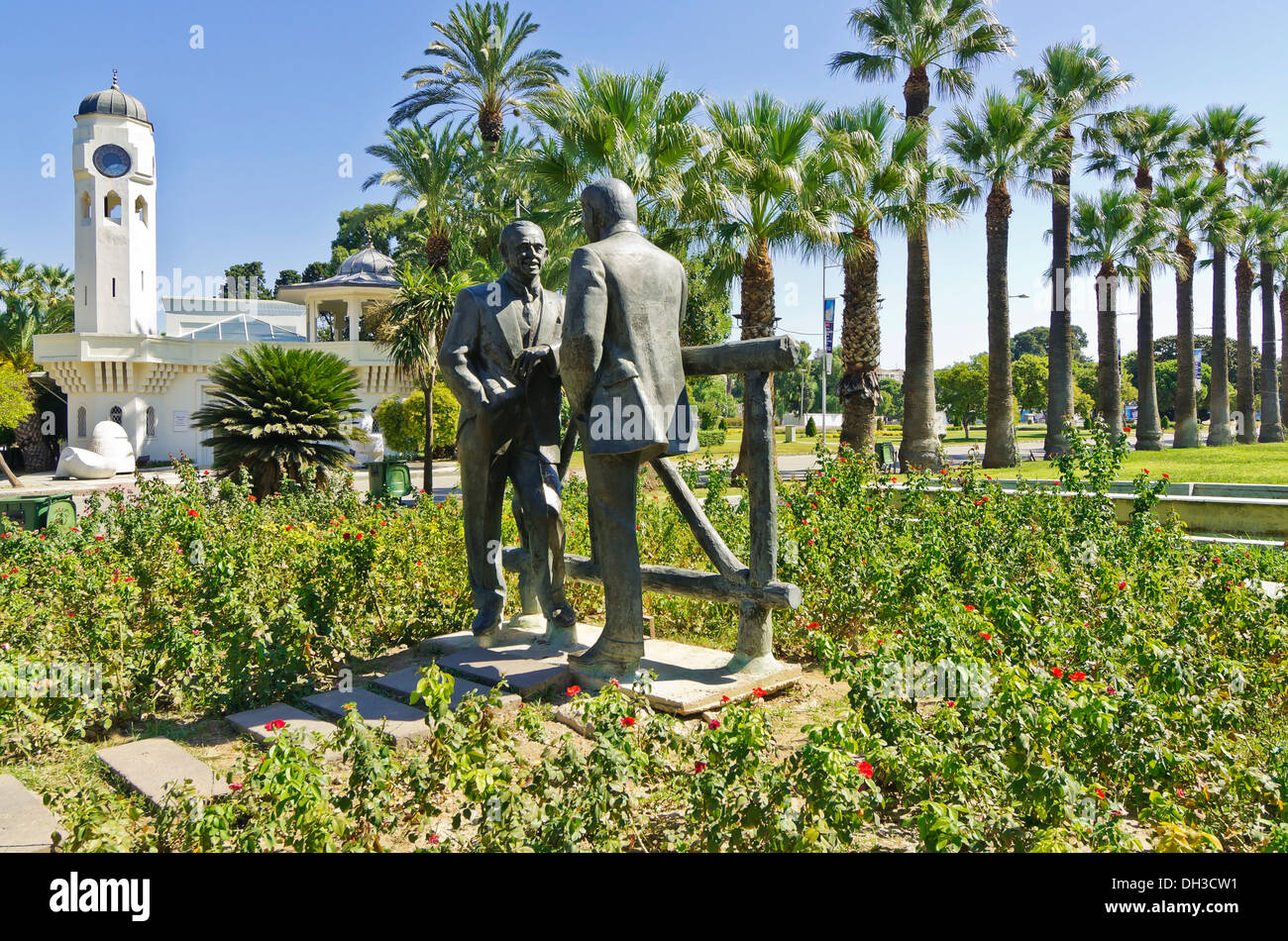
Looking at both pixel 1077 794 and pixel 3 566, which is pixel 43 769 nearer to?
pixel 3 566

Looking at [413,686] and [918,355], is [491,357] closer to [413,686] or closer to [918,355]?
[413,686]

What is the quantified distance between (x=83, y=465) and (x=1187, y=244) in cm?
3486

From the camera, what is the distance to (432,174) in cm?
2591

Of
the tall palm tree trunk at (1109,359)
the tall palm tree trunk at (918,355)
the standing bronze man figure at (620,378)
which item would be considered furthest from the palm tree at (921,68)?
the standing bronze man figure at (620,378)

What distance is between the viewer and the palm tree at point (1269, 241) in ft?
109

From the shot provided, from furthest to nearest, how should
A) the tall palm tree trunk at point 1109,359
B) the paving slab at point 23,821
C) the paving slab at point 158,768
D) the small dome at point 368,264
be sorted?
1. the small dome at point 368,264
2. the tall palm tree trunk at point 1109,359
3. the paving slab at point 158,768
4. the paving slab at point 23,821

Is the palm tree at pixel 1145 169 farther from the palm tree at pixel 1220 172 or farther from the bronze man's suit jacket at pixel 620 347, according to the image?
the bronze man's suit jacket at pixel 620 347

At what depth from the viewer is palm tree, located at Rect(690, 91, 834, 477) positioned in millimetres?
14812

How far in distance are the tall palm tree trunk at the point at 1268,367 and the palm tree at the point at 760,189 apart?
2606 cm

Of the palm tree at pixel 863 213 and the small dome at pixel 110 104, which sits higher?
the small dome at pixel 110 104

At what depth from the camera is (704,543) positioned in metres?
4.69

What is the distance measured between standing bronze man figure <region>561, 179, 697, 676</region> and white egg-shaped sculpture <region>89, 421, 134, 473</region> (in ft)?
92.8

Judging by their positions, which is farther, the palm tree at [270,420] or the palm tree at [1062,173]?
the palm tree at [1062,173]
